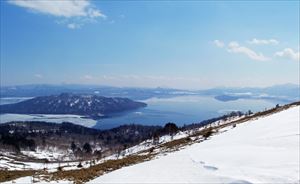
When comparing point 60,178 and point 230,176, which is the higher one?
point 230,176

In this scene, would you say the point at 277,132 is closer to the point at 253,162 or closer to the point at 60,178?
the point at 253,162

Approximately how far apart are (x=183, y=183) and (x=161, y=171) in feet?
10.6

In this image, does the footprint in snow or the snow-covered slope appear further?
the footprint in snow

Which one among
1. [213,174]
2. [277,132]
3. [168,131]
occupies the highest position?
[277,132]

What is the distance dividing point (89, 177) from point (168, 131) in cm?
13022

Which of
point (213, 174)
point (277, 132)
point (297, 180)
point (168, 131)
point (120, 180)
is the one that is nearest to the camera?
point (297, 180)

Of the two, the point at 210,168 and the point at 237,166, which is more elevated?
the point at 237,166

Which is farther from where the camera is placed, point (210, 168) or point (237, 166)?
point (210, 168)

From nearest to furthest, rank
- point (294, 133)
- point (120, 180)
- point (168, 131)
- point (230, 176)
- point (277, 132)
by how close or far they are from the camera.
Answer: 1. point (230, 176)
2. point (120, 180)
3. point (294, 133)
4. point (277, 132)
5. point (168, 131)

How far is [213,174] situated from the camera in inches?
695

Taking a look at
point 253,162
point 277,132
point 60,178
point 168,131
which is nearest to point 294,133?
point 277,132

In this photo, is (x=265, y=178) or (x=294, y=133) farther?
(x=294, y=133)

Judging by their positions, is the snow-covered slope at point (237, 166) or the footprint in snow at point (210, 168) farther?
the footprint in snow at point (210, 168)

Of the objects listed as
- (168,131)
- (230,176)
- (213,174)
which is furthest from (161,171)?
(168,131)
